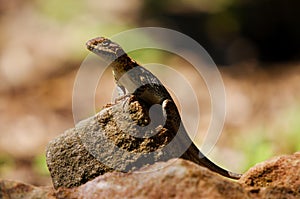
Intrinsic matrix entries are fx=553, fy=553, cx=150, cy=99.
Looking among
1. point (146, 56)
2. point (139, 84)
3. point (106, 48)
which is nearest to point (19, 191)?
point (139, 84)

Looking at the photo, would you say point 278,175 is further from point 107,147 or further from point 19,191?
point 19,191

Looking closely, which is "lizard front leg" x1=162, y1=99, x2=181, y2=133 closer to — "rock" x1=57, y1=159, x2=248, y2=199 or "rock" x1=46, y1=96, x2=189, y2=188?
"rock" x1=46, y1=96, x2=189, y2=188

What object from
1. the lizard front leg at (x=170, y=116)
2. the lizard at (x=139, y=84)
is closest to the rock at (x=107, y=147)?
the lizard front leg at (x=170, y=116)

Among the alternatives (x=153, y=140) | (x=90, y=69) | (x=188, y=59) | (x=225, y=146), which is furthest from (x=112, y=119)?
(x=188, y=59)

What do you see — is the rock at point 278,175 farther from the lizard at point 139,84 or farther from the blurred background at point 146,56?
the blurred background at point 146,56

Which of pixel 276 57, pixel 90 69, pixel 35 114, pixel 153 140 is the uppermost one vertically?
pixel 276 57

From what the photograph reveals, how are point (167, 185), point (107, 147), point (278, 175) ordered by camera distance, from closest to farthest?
point (167, 185) → point (278, 175) → point (107, 147)

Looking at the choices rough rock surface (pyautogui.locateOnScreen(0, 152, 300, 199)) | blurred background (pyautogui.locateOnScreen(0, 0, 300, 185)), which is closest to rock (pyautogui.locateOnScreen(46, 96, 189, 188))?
rough rock surface (pyautogui.locateOnScreen(0, 152, 300, 199))

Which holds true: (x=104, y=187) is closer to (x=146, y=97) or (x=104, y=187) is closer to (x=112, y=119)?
(x=112, y=119)
